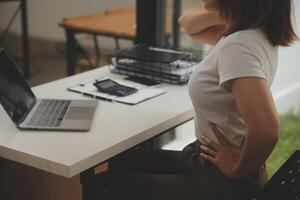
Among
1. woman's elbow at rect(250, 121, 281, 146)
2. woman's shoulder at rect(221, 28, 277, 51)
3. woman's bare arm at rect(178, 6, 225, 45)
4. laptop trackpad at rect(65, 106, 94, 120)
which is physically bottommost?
laptop trackpad at rect(65, 106, 94, 120)

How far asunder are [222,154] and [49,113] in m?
0.61

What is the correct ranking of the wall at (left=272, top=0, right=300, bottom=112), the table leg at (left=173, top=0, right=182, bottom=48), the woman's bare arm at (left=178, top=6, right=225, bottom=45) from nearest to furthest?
1. the woman's bare arm at (left=178, top=6, right=225, bottom=45)
2. the wall at (left=272, top=0, right=300, bottom=112)
3. the table leg at (left=173, top=0, right=182, bottom=48)

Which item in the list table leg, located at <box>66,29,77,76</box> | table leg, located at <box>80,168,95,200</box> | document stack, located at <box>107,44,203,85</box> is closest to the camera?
table leg, located at <box>80,168,95,200</box>

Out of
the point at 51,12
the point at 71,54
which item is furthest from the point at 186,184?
the point at 51,12

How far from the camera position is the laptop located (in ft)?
5.08

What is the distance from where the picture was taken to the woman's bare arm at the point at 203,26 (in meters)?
1.88

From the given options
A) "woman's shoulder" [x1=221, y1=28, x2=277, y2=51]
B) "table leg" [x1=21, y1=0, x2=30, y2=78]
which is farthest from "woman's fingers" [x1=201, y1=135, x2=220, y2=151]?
"table leg" [x1=21, y1=0, x2=30, y2=78]

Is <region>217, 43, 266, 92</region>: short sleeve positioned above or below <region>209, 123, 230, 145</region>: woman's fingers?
above

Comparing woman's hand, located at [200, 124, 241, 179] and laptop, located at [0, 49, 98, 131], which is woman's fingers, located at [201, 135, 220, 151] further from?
laptop, located at [0, 49, 98, 131]

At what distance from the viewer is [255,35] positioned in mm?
1321

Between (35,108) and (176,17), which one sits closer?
(35,108)

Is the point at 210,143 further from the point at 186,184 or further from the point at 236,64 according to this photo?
the point at 236,64

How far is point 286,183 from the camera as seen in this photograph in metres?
1.26

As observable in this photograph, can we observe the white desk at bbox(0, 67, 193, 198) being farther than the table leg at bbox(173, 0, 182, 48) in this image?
No
